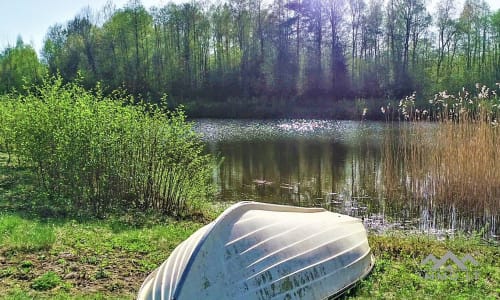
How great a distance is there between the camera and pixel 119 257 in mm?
4992

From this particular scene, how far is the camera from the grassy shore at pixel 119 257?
4.14 m

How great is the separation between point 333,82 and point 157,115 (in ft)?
100.0

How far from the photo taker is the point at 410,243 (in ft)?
20.0

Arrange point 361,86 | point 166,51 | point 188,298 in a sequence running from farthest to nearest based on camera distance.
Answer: point 166,51 → point 361,86 → point 188,298

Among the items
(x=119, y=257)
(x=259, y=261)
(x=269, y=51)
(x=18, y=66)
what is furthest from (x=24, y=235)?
(x=18, y=66)

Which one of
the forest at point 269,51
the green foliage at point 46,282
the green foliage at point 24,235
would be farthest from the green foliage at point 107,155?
the forest at point 269,51

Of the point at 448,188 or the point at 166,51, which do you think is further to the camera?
the point at 166,51

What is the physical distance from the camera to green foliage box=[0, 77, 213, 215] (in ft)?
23.4

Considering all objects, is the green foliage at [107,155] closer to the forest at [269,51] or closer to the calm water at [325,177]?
the calm water at [325,177]

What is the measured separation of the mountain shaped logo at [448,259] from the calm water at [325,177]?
2285 millimetres

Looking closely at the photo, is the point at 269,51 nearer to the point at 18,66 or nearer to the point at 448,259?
the point at 18,66

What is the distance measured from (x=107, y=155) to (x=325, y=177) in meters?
7.29

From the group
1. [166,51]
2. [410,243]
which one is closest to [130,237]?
[410,243]

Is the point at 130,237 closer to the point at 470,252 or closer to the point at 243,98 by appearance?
the point at 470,252
